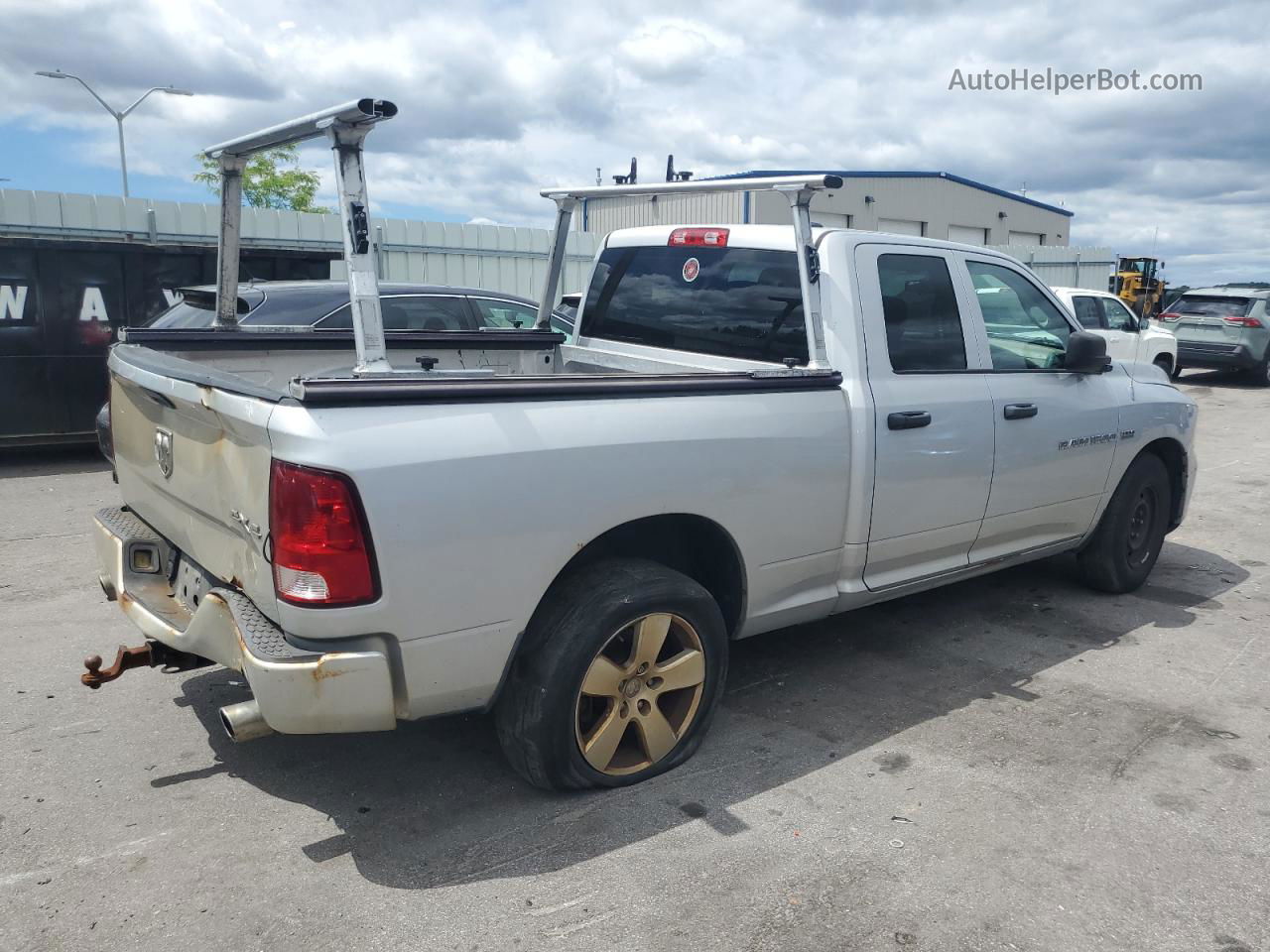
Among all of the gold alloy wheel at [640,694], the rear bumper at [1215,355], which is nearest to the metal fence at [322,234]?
the gold alloy wheel at [640,694]

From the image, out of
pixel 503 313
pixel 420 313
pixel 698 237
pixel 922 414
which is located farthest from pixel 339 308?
pixel 922 414

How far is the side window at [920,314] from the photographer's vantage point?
13.8 feet

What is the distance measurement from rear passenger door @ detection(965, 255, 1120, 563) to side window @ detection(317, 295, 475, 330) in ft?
17.1

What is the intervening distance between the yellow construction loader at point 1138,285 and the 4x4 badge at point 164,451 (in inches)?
1187

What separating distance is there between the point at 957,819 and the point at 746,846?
0.73 m

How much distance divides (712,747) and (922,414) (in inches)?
61.7

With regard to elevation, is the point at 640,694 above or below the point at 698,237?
below

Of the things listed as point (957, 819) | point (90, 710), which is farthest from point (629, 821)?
point (90, 710)

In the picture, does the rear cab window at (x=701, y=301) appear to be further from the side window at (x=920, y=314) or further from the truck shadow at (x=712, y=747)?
the truck shadow at (x=712, y=747)

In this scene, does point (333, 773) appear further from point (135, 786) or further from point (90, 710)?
point (90, 710)

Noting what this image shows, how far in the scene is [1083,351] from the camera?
15.7 ft

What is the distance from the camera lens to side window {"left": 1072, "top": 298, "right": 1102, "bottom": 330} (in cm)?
1493

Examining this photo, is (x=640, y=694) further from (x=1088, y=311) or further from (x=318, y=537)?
(x=1088, y=311)

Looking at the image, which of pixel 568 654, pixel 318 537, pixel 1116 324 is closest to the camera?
pixel 318 537
